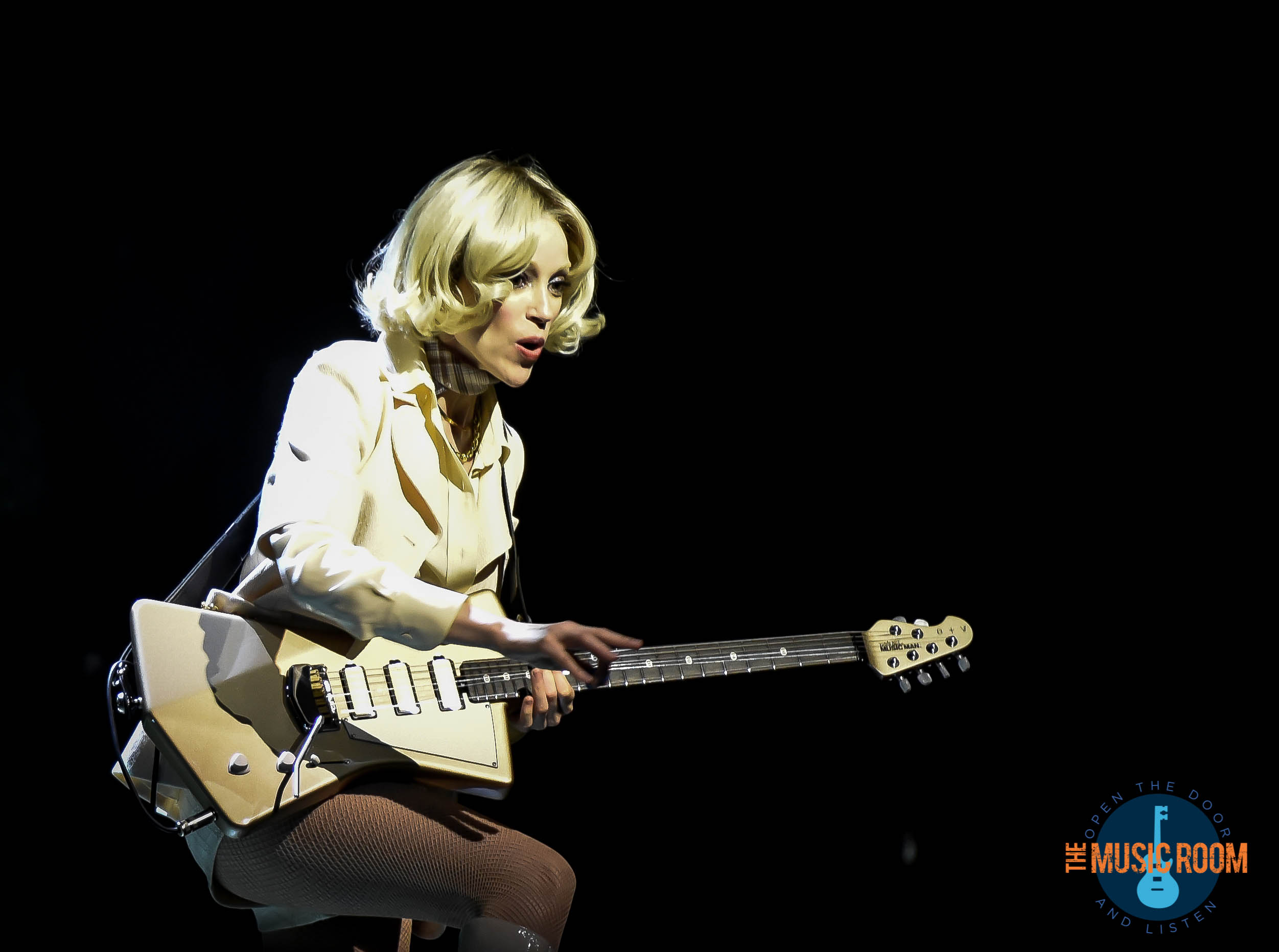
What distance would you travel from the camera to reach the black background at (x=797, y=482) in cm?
241

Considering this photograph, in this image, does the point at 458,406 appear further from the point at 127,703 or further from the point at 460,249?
the point at 127,703

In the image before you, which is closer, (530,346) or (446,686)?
(446,686)

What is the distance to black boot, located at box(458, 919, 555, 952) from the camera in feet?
4.33

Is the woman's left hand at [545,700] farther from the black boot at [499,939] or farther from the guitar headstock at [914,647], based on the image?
the guitar headstock at [914,647]

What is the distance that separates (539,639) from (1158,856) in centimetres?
176

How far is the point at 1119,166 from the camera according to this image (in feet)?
8.61

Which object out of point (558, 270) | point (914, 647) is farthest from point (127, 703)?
point (914, 647)

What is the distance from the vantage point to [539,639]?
1412 millimetres

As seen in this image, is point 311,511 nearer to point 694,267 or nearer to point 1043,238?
point 694,267

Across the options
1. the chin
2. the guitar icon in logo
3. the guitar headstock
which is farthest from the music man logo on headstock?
the chin

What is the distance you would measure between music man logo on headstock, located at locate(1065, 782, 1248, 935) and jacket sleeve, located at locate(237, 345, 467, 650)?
177 centimetres

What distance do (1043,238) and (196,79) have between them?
79.9 inches

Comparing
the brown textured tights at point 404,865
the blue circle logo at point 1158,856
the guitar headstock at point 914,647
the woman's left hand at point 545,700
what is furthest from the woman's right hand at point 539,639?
the blue circle logo at point 1158,856

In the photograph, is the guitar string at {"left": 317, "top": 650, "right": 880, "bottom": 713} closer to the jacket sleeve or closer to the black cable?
the jacket sleeve
